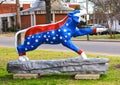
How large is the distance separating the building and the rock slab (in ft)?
169

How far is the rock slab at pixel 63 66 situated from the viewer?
11.2 m

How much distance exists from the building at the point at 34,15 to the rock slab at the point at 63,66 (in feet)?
169

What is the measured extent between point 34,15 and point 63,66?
54653 millimetres

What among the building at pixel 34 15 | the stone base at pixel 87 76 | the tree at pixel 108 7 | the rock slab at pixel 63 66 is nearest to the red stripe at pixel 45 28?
the rock slab at pixel 63 66

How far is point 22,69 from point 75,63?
5.23 feet

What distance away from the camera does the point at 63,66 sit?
1140cm

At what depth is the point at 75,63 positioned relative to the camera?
11266 millimetres

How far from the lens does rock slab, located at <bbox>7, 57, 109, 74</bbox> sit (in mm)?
11188

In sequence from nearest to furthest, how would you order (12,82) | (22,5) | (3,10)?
1. (12,82)
2. (3,10)
3. (22,5)

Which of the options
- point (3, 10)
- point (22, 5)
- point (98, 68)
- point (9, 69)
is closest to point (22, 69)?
point (9, 69)

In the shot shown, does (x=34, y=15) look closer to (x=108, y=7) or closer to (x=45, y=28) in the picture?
(x=108, y=7)

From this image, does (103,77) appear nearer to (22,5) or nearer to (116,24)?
(116,24)

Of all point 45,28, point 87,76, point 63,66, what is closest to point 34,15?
point 45,28

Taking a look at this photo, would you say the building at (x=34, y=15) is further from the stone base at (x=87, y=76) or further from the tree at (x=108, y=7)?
the stone base at (x=87, y=76)
